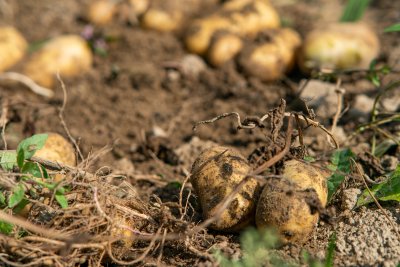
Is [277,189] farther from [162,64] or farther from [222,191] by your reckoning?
[162,64]

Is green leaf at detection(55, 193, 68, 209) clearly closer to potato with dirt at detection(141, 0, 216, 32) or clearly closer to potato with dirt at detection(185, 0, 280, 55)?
potato with dirt at detection(185, 0, 280, 55)

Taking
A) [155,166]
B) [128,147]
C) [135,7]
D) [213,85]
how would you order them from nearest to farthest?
1. [155,166]
2. [128,147]
3. [213,85]
4. [135,7]

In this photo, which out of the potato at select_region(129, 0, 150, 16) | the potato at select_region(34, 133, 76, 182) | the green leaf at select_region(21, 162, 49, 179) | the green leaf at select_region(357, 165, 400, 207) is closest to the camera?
the green leaf at select_region(21, 162, 49, 179)

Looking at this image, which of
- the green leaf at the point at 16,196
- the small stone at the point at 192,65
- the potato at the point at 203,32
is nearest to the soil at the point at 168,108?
the small stone at the point at 192,65

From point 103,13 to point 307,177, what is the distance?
2.93 metres

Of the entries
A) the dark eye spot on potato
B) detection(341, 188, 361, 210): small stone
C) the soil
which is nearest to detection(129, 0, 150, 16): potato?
the soil

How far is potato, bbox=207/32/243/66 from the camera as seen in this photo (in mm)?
3586

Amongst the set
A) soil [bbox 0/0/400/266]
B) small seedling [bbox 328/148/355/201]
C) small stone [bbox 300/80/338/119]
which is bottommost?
soil [bbox 0/0/400/266]

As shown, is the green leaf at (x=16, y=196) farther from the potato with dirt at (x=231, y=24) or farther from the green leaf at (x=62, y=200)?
the potato with dirt at (x=231, y=24)

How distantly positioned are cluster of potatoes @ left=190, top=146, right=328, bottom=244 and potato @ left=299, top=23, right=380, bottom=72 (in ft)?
5.27

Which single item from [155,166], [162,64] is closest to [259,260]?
[155,166]

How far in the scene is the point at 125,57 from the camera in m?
3.80

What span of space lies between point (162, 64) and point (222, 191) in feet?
6.37

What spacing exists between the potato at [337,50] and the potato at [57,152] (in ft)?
5.86
